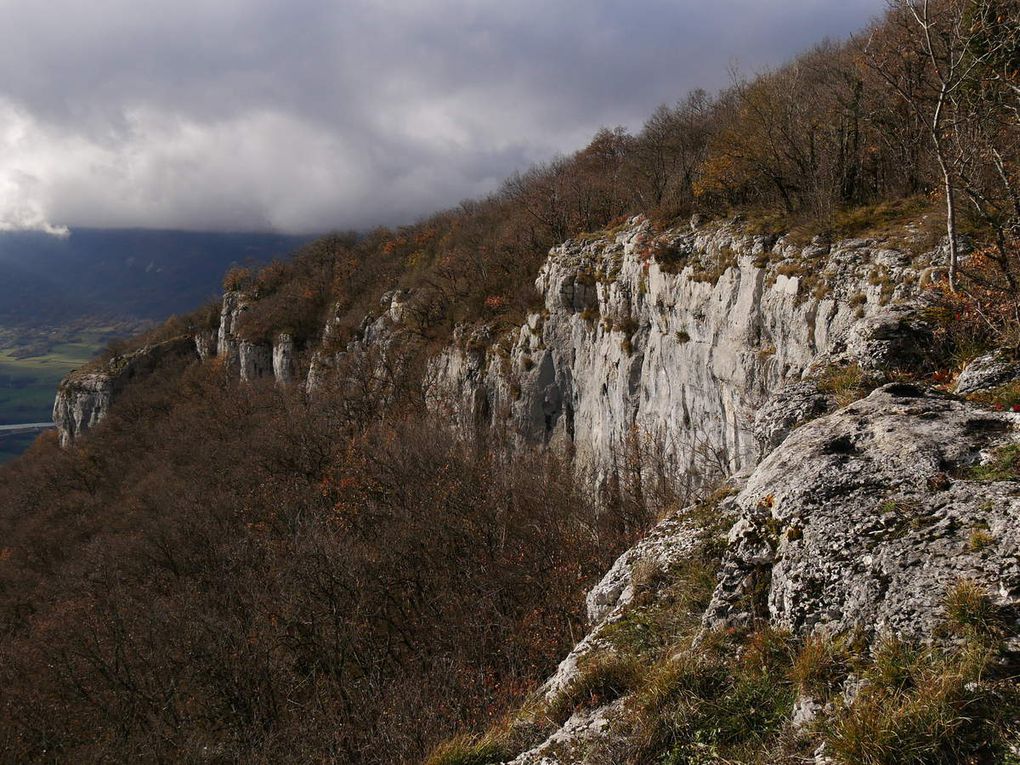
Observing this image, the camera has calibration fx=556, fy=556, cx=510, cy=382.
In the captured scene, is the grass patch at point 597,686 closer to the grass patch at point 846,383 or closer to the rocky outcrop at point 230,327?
the grass patch at point 846,383

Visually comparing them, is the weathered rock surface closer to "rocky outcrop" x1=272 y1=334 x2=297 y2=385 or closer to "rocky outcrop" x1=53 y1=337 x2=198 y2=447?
"rocky outcrop" x1=272 y1=334 x2=297 y2=385

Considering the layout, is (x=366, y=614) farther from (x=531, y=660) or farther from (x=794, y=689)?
(x=794, y=689)

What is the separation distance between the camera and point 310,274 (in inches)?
2699

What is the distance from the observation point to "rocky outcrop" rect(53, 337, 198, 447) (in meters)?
70.7

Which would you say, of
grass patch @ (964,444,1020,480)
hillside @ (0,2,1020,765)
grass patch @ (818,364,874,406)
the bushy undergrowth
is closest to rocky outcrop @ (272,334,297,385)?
hillside @ (0,2,1020,765)

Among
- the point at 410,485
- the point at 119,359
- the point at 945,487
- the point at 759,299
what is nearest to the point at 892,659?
the point at 945,487

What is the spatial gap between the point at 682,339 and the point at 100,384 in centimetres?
7725

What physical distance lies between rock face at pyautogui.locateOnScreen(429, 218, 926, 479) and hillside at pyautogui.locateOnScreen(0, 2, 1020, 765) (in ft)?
0.37

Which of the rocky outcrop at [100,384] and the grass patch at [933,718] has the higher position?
the rocky outcrop at [100,384]

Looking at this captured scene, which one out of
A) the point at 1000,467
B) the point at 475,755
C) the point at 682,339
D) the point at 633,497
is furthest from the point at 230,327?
the point at 1000,467

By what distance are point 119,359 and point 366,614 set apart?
246ft

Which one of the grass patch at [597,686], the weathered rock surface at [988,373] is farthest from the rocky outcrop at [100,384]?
the weathered rock surface at [988,373]

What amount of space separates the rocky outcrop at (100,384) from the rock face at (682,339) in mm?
57330

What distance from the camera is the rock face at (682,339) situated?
499 inches
